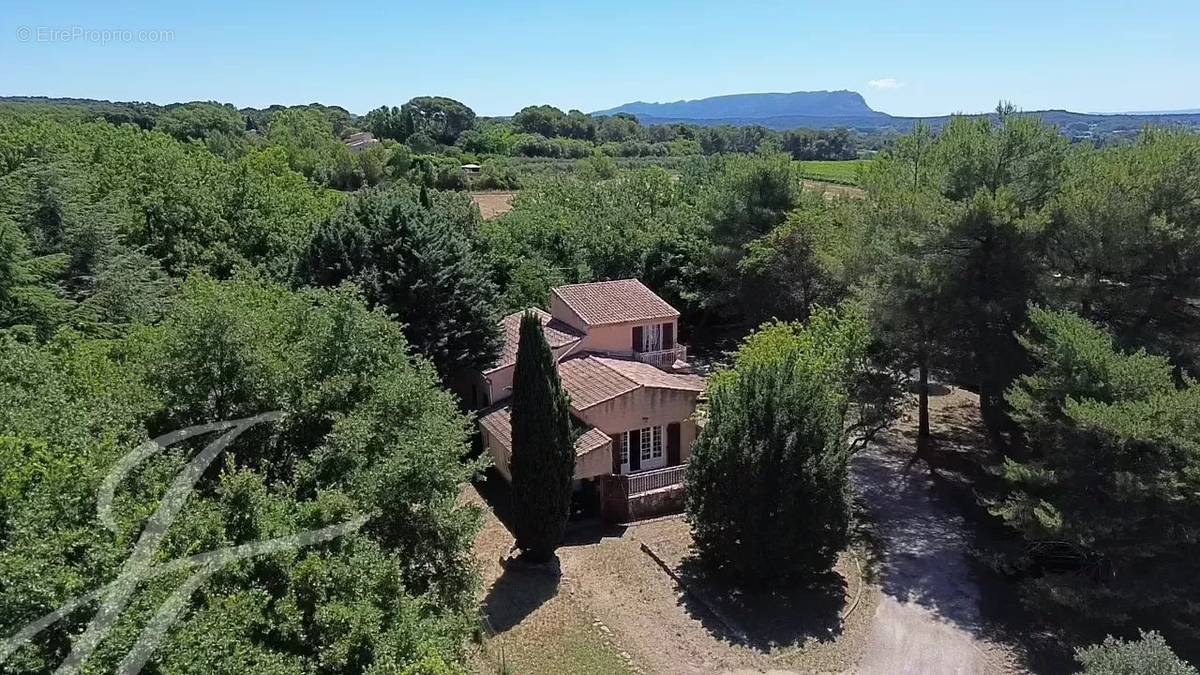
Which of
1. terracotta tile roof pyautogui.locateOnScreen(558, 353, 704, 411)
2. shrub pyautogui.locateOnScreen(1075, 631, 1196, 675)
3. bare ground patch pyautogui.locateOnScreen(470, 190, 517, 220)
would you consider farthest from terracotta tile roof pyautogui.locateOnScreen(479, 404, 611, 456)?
bare ground patch pyautogui.locateOnScreen(470, 190, 517, 220)

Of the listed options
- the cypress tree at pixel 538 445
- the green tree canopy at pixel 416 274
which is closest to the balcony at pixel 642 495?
the cypress tree at pixel 538 445

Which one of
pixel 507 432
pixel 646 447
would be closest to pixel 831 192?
pixel 646 447

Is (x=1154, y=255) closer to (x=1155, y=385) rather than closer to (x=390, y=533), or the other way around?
(x=1155, y=385)

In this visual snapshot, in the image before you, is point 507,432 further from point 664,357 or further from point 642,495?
point 664,357

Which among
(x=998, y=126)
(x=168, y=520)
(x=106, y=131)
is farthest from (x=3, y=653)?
(x=106, y=131)

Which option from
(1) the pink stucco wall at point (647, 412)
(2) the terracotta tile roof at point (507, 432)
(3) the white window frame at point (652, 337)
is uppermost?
(3) the white window frame at point (652, 337)

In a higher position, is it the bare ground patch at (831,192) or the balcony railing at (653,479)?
the bare ground patch at (831,192)

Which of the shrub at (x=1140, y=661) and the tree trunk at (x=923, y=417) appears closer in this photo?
the shrub at (x=1140, y=661)

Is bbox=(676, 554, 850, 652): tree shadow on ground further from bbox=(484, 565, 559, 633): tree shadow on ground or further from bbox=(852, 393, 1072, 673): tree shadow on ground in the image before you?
bbox=(484, 565, 559, 633): tree shadow on ground

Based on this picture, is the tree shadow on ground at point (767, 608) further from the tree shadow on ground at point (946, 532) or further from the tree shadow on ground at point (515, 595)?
the tree shadow on ground at point (515, 595)
